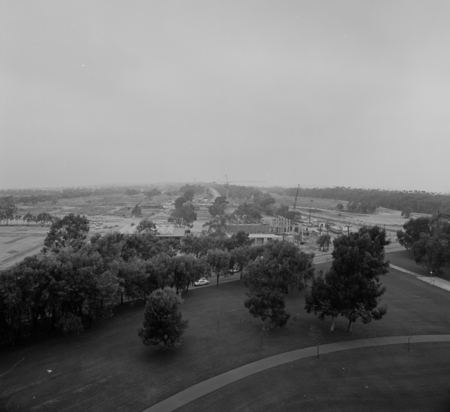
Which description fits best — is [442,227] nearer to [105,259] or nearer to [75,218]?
[105,259]

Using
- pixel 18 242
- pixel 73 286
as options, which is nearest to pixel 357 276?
pixel 73 286

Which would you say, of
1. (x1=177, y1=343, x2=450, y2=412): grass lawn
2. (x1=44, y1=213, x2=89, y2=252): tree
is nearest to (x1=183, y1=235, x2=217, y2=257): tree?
(x1=44, y1=213, x2=89, y2=252): tree

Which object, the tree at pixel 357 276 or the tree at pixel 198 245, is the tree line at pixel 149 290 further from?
the tree at pixel 198 245

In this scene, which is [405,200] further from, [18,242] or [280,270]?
[18,242]

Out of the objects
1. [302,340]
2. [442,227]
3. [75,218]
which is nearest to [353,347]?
[302,340]

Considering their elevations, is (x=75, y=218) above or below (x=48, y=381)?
above

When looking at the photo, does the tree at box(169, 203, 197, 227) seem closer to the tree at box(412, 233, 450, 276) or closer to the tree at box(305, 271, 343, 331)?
the tree at box(412, 233, 450, 276)

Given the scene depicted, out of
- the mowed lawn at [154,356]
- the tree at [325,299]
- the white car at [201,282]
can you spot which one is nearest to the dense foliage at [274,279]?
the mowed lawn at [154,356]
